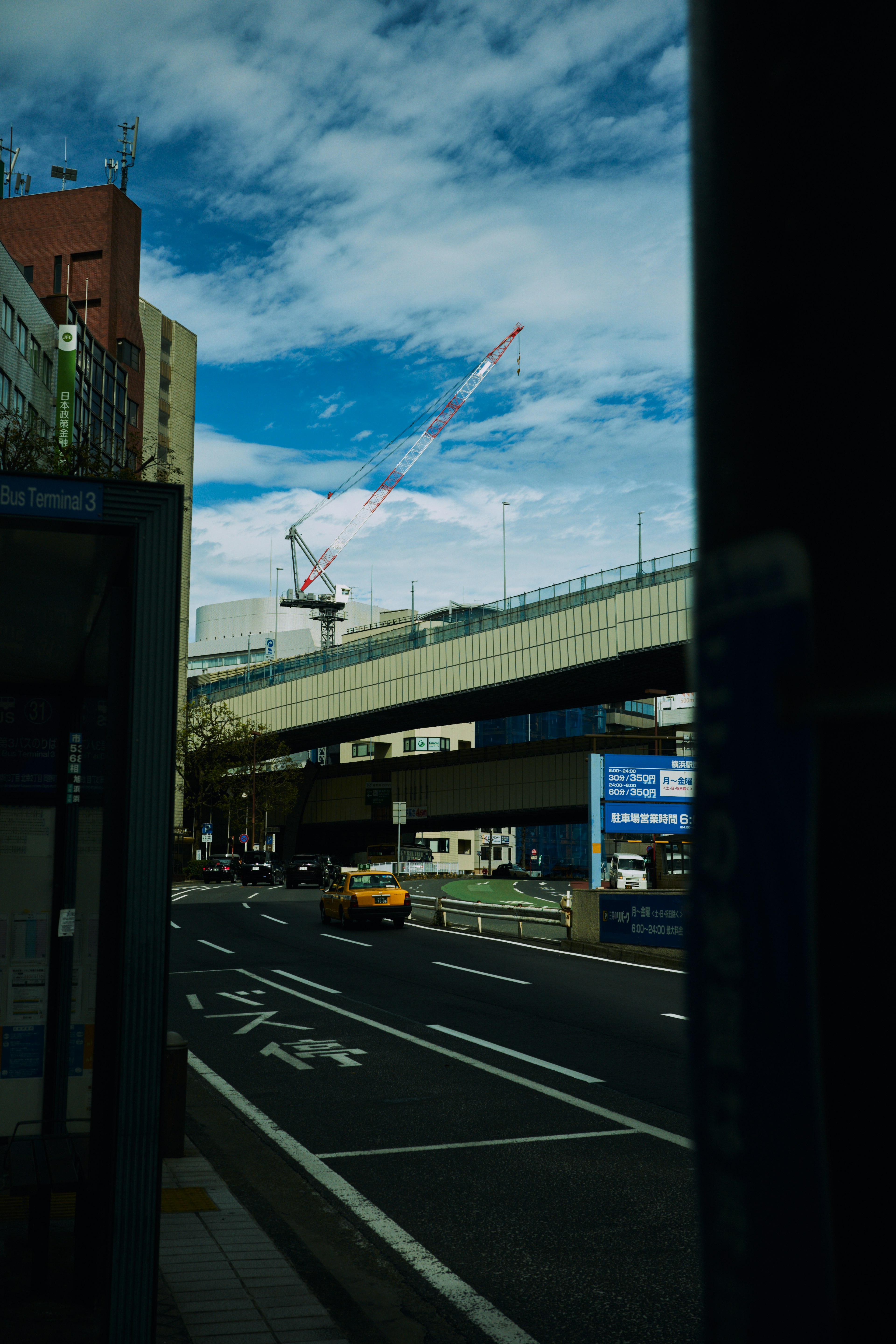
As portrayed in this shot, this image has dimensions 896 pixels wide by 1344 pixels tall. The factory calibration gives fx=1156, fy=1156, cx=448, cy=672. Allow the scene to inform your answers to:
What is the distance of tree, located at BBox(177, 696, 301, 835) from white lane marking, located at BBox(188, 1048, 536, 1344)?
6220 cm

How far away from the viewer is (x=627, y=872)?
54562 mm

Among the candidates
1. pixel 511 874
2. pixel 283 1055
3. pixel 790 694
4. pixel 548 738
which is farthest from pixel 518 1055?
pixel 548 738

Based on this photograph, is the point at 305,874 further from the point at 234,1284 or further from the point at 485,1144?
the point at 234,1284

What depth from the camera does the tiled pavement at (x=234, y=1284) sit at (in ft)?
16.9

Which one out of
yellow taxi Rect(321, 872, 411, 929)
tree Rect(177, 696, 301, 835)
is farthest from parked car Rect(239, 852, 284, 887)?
yellow taxi Rect(321, 872, 411, 929)

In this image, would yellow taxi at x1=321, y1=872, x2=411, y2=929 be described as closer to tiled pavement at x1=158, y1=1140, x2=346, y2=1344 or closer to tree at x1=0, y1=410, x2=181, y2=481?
tree at x1=0, y1=410, x2=181, y2=481

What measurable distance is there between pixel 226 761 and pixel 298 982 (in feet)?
185

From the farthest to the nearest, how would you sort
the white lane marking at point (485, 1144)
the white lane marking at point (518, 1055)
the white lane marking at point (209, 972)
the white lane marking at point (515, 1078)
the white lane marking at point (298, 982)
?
the white lane marking at point (209, 972)
the white lane marking at point (298, 982)
the white lane marking at point (518, 1055)
the white lane marking at point (515, 1078)
the white lane marking at point (485, 1144)

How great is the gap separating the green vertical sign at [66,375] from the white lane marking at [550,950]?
25203 millimetres

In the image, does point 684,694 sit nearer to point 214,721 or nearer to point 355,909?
point 214,721

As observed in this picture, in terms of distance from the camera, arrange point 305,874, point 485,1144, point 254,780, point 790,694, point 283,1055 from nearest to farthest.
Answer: point 790,694, point 485,1144, point 283,1055, point 305,874, point 254,780

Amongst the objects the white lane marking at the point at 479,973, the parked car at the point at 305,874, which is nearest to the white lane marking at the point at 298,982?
the white lane marking at the point at 479,973

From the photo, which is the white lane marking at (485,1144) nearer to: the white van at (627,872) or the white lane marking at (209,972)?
the white lane marking at (209,972)

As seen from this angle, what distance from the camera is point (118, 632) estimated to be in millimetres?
4910
